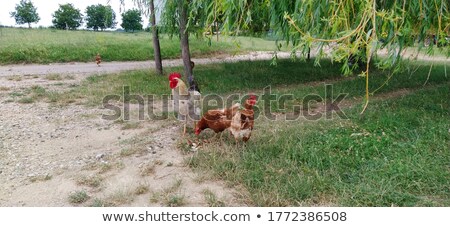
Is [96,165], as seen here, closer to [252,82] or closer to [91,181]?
[91,181]

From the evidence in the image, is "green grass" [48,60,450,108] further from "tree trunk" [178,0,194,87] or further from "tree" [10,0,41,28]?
"tree" [10,0,41,28]

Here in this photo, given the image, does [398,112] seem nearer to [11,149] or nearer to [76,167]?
[76,167]

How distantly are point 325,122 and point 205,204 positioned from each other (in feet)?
9.32

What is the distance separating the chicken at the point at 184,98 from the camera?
411cm

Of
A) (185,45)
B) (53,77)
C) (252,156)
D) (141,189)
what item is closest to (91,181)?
(141,189)

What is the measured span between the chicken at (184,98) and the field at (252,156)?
12.2 inches

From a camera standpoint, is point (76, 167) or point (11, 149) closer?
point (76, 167)

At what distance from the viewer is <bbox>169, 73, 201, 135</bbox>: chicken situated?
4.11 meters

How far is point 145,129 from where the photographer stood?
16.0 feet

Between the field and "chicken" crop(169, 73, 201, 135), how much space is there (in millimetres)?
310

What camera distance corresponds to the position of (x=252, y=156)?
3.54 metres

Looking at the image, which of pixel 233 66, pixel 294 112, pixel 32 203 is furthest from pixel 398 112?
pixel 233 66

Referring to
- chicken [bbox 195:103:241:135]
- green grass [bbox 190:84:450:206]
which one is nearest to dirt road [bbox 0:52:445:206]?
green grass [bbox 190:84:450:206]

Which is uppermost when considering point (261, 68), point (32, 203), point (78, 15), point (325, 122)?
point (78, 15)
